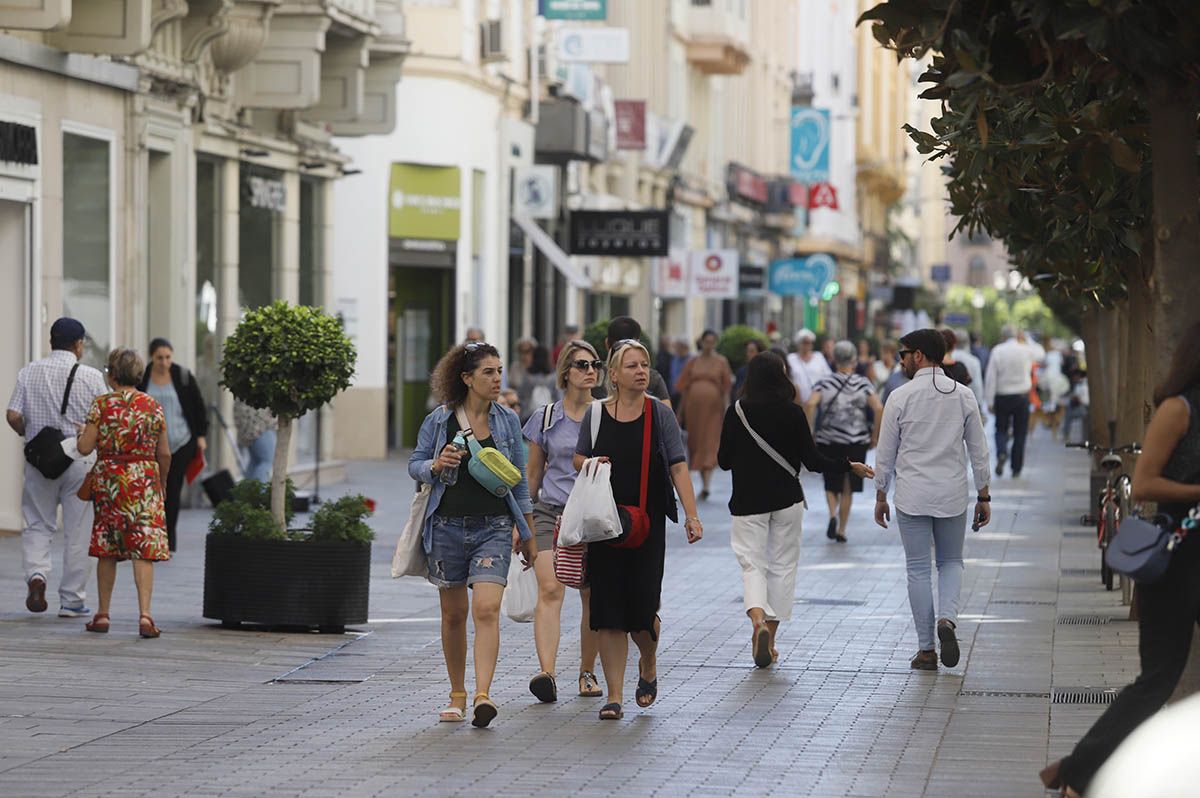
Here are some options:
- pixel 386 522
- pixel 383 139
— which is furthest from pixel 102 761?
pixel 383 139

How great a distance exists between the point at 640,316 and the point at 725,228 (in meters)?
12.5

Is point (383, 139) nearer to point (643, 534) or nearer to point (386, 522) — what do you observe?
point (386, 522)

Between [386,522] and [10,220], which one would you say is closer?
[10,220]

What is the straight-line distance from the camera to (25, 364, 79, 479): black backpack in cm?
1450

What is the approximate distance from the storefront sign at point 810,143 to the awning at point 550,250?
104 feet

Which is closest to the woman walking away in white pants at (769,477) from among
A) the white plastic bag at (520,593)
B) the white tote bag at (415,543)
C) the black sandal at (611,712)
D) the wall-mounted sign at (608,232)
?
the white plastic bag at (520,593)

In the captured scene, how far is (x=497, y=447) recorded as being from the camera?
423 inches

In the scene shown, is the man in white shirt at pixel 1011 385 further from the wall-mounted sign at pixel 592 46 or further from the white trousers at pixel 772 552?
the white trousers at pixel 772 552

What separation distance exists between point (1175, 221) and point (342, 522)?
6.44 m

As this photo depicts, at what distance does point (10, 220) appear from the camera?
19922 mm

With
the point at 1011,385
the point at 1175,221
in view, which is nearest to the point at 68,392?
the point at 1175,221

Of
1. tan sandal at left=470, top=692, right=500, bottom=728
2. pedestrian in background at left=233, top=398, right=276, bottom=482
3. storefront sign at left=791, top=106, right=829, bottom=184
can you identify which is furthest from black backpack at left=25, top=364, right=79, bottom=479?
storefront sign at left=791, top=106, right=829, bottom=184

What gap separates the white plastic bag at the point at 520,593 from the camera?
37.9 ft

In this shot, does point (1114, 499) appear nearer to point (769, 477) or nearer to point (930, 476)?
point (930, 476)
